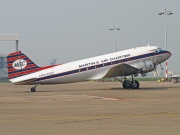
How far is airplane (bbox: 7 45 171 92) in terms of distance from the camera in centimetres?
4100

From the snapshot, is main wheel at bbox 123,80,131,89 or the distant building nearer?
main wheel at bbox 123,80,131,89

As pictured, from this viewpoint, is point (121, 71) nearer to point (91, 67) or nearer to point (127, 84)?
point (127, 84)

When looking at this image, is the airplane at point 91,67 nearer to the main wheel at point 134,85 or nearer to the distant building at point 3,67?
the main wheel at point 134,85

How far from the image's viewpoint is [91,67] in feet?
141

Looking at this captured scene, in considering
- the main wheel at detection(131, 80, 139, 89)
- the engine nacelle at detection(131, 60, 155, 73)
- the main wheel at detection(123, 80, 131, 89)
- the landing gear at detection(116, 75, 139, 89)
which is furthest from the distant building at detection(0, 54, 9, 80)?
the engine nacelle at detection(131, 60, 155, 73)

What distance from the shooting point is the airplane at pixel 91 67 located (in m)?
41.0

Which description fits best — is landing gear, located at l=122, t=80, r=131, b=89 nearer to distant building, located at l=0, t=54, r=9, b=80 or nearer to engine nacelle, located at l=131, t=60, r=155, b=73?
engine nacelle, located at l=131, t=60, r=155, b=73

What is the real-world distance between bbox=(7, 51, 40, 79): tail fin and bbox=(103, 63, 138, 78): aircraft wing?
8.28 m

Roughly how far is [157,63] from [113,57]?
5.21m

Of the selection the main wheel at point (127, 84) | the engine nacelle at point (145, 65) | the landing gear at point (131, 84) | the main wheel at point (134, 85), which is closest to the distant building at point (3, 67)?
the main wheel at point (127, 84)

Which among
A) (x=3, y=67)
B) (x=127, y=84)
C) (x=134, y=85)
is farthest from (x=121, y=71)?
(x=3, y=67)

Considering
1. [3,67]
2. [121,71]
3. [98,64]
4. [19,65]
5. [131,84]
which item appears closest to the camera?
[19,65]

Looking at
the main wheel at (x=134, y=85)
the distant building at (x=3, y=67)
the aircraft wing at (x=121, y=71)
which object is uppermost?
the distant building at (x=3, y=67)

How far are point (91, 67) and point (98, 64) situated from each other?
3.04 ft
